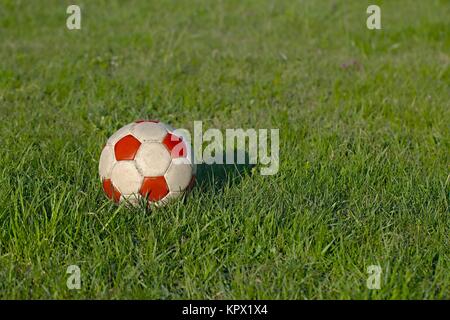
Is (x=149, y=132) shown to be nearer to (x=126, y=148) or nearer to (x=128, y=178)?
(x=126, y=148)

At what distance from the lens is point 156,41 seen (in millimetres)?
7215

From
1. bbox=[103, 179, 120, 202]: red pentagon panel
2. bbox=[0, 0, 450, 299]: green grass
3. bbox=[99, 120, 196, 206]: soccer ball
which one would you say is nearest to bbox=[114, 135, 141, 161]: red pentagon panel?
bbox=[99, 120, 196, 206]: soccer ball

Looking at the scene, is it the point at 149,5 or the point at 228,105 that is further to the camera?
the point at 149,5

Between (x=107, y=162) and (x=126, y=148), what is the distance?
0.14 meters

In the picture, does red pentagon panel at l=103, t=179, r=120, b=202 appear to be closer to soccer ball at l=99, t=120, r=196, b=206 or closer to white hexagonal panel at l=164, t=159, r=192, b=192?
soccer ball at l=99, t=120, r=196, b=206

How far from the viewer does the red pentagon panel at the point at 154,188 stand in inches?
132

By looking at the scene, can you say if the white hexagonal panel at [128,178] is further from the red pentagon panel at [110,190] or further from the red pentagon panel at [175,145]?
the red pentagon panel at [175,145]

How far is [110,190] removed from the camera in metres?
3.41

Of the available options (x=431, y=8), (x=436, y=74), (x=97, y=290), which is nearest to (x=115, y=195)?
(x=97, y=290)

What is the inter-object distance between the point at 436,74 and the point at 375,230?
344 centimetres

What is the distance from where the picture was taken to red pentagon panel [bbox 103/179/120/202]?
3391mm

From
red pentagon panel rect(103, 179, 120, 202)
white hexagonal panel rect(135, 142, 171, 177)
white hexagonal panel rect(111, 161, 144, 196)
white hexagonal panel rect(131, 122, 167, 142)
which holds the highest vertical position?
white hexagonal panel rect(131, 122, 167, 142)

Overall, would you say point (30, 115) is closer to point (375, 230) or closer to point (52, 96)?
point (52, 96)

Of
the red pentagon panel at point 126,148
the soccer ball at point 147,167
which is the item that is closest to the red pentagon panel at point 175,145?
the soccer ball at point 147,167
